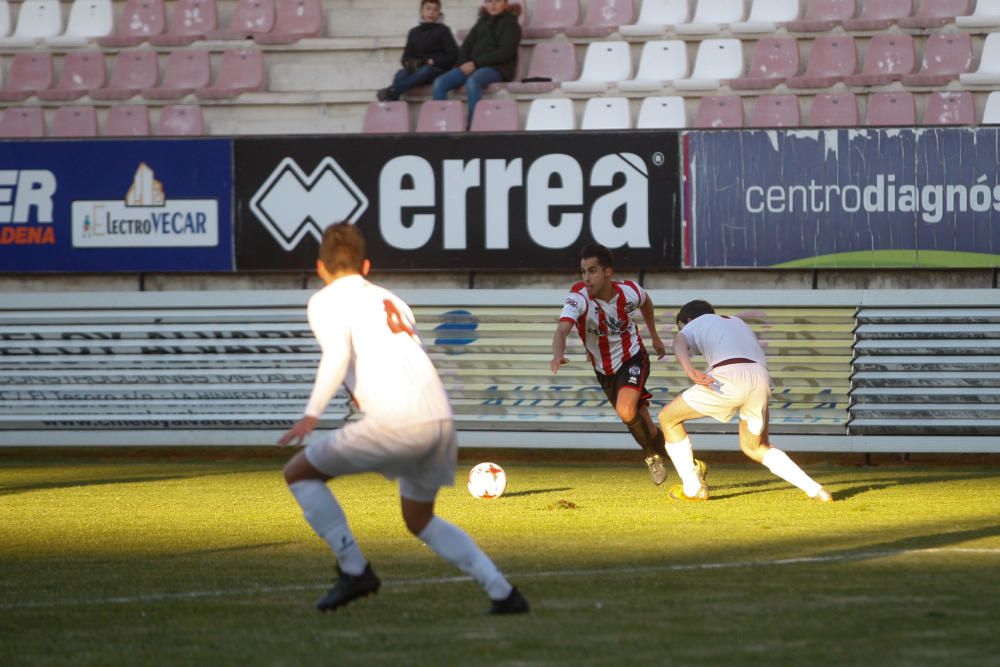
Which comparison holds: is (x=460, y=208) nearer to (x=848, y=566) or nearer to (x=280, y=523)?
(x=280, y=523)

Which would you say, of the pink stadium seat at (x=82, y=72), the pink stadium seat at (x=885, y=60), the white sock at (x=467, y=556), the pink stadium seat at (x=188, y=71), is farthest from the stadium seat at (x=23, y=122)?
the white sock at (x=467, y=556)

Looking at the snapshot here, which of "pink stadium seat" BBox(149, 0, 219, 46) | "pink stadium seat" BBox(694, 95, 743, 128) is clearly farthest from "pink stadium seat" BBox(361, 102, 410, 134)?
"pink stadium seat" BBox(694, 95, 743, 128)

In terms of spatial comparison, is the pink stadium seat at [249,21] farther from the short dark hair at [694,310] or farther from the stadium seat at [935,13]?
the short dark hair at [694,310]

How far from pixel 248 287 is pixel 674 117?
4.92 meters

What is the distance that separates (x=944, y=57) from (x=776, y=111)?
1.92 metres

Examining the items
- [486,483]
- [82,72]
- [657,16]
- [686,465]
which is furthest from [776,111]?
[82,72]

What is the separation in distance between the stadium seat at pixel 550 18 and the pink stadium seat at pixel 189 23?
3.90 m

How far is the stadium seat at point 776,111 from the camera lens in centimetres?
1595

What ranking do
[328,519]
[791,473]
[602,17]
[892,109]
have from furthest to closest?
[602,17] → [892,109] → [791,473] → [328,519]

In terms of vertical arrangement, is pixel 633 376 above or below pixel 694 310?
below

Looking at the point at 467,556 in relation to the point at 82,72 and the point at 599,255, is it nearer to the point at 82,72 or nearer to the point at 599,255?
the point at 599,255

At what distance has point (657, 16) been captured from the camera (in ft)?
58.0

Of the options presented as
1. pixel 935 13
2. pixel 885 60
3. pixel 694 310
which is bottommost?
pixel 694 310

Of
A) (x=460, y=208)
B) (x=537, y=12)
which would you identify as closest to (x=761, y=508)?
(x=460, y=208)
